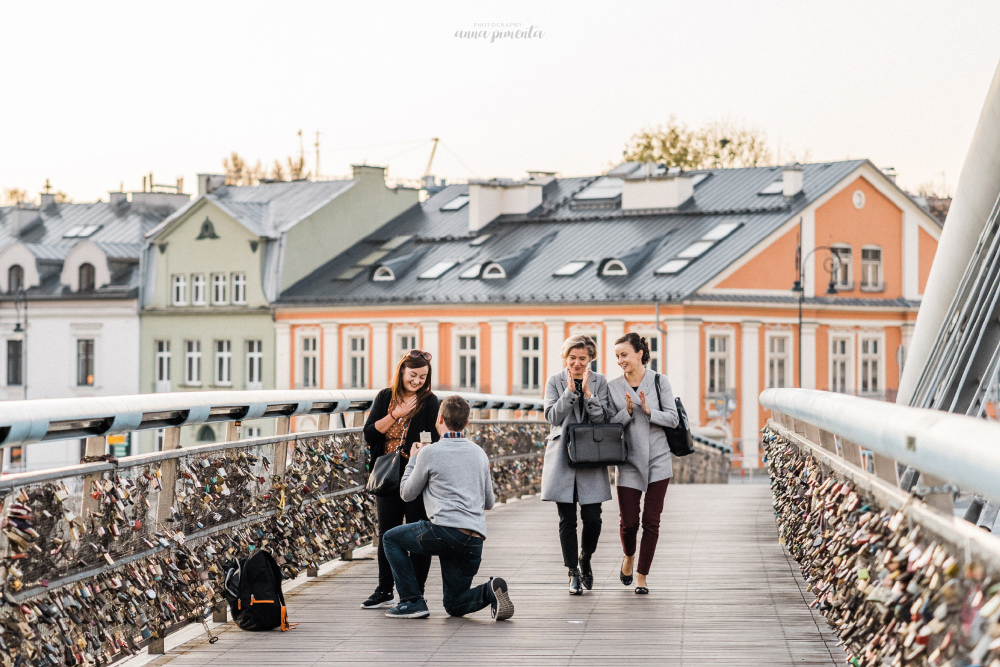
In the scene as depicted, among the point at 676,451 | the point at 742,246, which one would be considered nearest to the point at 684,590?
the point at 676,451

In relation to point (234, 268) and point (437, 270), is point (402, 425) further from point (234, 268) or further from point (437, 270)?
point (234, 268)

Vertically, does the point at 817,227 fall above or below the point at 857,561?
above

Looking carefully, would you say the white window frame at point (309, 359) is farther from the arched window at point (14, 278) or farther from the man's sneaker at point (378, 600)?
the man's sneaker at point (378, 600)

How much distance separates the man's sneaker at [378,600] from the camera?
9.72 m

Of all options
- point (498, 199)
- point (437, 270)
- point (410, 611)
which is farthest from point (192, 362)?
point (410, 611)

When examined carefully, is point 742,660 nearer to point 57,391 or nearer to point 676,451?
point 676,451

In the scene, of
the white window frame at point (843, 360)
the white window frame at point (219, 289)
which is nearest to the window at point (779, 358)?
the white window frame at point (843, 360)

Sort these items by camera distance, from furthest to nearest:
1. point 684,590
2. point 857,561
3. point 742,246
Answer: point 742,246
point 684,590
point 857,561

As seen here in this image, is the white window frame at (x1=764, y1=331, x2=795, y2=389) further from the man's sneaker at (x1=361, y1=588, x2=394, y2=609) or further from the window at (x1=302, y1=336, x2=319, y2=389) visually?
the man's sneaker at (x1=361, y1=588, x2=394, y2=609)

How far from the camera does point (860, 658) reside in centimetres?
602

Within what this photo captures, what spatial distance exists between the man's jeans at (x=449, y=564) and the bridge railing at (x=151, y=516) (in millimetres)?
867

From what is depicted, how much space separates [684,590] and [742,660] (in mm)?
2728

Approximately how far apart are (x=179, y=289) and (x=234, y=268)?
3.11 m

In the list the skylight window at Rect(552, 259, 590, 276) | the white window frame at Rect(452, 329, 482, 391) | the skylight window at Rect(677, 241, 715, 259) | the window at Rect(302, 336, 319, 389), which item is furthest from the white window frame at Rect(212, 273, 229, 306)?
the skylight window at Rect(677, 241, 715, 259)
